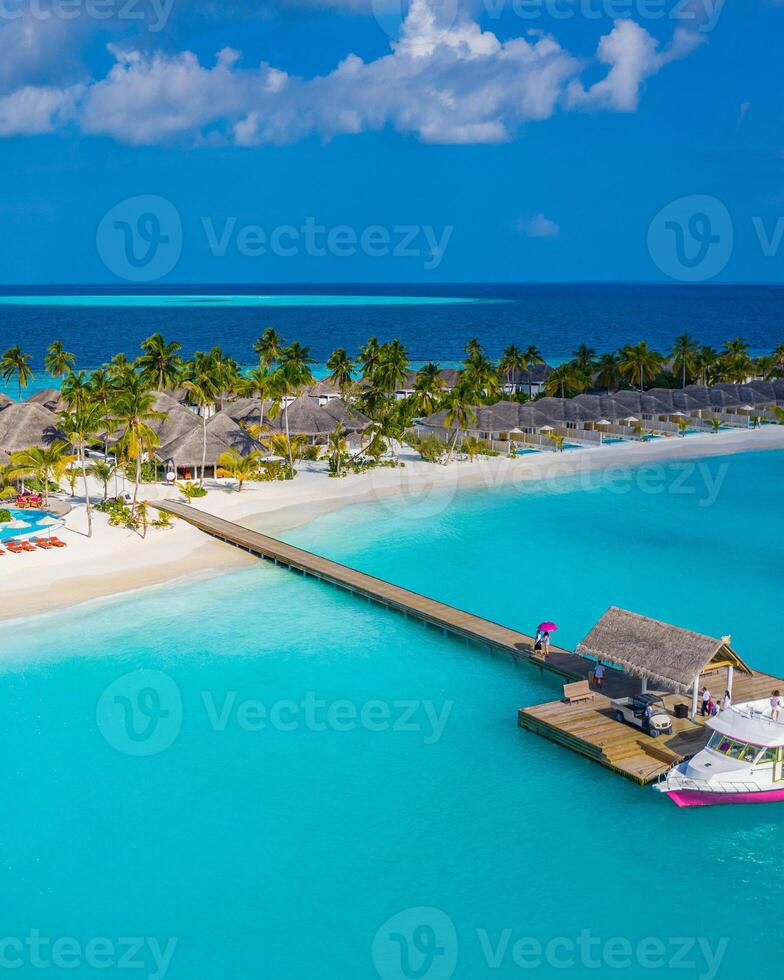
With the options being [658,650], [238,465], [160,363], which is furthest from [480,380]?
[658,650]

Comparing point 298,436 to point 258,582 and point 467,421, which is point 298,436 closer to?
point 467,421

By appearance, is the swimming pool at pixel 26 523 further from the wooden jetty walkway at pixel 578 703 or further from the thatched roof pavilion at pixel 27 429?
the wooden jetty walkway at pixel 578 703

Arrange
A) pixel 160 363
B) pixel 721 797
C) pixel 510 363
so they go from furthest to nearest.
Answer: pixel 510 363
pixel 160 363
pixel 721 797

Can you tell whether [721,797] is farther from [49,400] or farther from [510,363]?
[510,363]

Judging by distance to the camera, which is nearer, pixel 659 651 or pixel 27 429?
pixel 659 651

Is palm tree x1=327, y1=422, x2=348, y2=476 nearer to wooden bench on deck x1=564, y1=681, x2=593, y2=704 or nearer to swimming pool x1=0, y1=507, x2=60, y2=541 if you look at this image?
swimming pool x1=0, y1=507, x2=60, y2=541

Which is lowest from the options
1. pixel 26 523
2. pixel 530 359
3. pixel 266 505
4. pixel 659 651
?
pixel 659 651

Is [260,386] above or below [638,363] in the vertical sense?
below

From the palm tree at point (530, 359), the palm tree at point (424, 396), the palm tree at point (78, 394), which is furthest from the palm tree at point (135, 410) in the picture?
the palm tree at point (530, 359)
